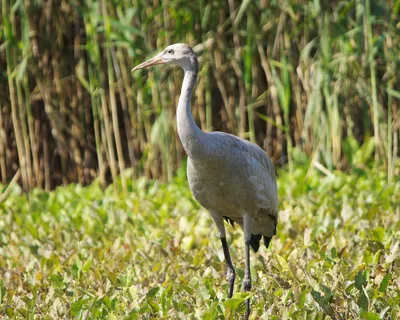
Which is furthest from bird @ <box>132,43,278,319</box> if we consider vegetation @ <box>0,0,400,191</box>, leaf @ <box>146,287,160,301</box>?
vegetation @ <box>0,0,400,191</box>

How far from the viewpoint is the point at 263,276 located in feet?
14.8

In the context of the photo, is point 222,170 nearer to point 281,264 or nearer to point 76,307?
point 281,264

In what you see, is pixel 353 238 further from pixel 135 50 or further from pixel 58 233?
pixel 135 50

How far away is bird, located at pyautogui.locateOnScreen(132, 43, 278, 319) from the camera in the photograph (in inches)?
156

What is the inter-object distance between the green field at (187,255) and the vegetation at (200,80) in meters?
0.50

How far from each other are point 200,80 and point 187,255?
3354 mm

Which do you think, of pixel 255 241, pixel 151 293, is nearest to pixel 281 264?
pixel 255 241

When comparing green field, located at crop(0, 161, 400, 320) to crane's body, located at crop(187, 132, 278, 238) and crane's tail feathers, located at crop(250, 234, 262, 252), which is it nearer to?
crane's tail feathers, located at crop(250, 234, 262, 252)

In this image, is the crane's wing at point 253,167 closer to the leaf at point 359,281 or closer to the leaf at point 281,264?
the leaf at point 281,264

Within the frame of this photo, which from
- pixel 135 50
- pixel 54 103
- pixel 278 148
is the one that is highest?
pixel 135 50

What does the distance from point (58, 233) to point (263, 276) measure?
5.44 feet

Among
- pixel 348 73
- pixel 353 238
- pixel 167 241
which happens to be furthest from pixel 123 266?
pixel 348 73

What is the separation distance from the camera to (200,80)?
7922 millimetres

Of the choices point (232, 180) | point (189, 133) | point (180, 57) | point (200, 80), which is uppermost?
point (180, 57)
